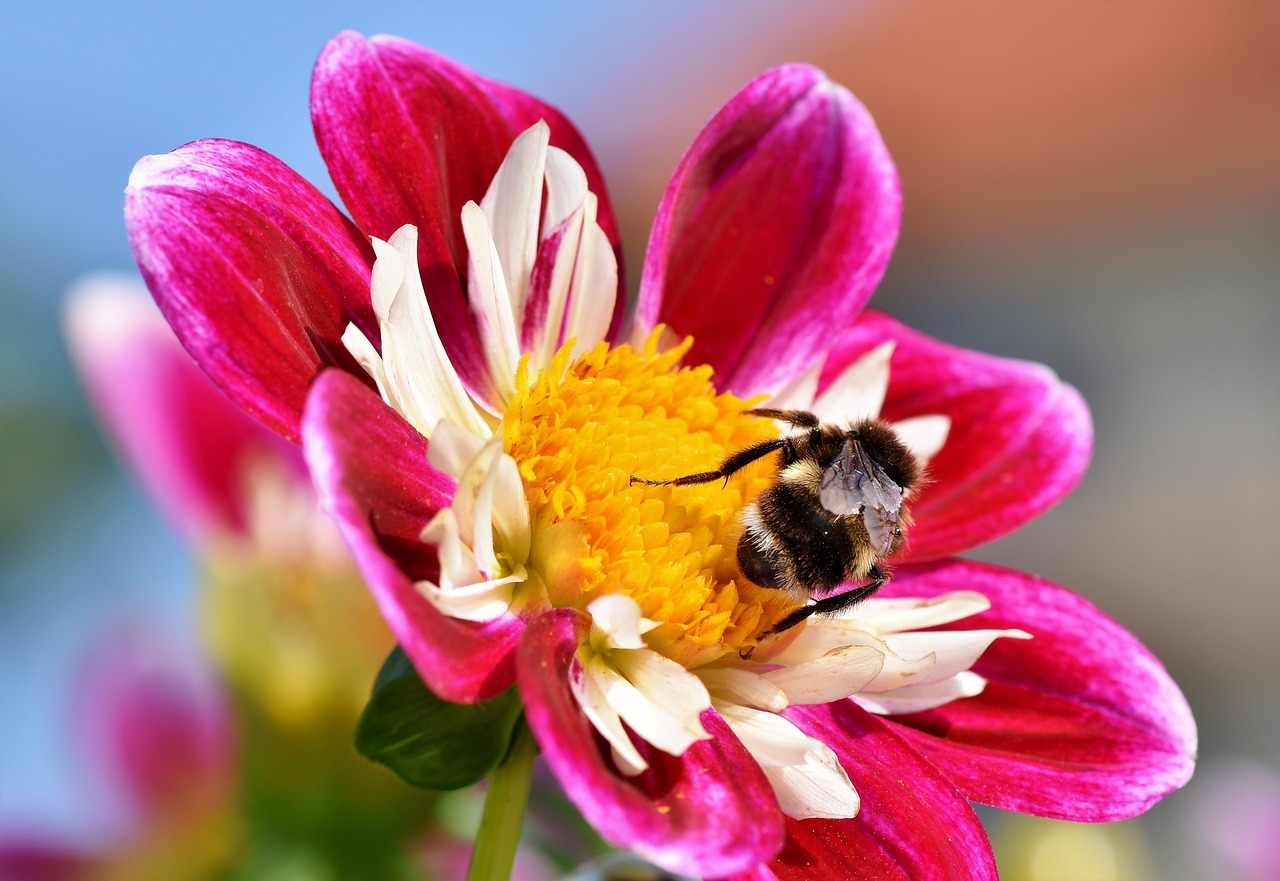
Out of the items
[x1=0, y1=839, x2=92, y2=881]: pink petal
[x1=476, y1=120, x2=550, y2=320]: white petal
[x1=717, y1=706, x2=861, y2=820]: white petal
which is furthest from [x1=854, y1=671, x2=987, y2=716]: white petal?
[x1=0, y1=839, x2=92, y2=881]: pink petal

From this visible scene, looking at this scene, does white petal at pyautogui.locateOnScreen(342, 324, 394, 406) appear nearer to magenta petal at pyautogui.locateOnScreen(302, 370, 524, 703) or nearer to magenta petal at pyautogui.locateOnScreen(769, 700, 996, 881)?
magenta petal at pyautogui.locateOnScreen(302, 370, 524, 703)

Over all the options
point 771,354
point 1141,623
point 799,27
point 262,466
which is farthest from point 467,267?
point 799,27

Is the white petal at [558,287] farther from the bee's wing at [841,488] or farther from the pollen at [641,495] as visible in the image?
the bee's wing at [841,488]

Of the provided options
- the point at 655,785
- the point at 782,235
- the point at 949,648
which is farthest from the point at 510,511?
the point at 782,235

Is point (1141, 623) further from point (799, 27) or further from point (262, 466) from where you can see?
point (262, 466)

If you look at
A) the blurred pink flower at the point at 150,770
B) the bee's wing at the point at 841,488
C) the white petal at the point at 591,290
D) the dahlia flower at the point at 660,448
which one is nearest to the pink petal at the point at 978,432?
the dahlia flower at the point at 660,448

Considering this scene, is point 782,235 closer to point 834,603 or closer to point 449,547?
point 834,603

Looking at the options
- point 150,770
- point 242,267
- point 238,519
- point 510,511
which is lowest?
point 150,770
